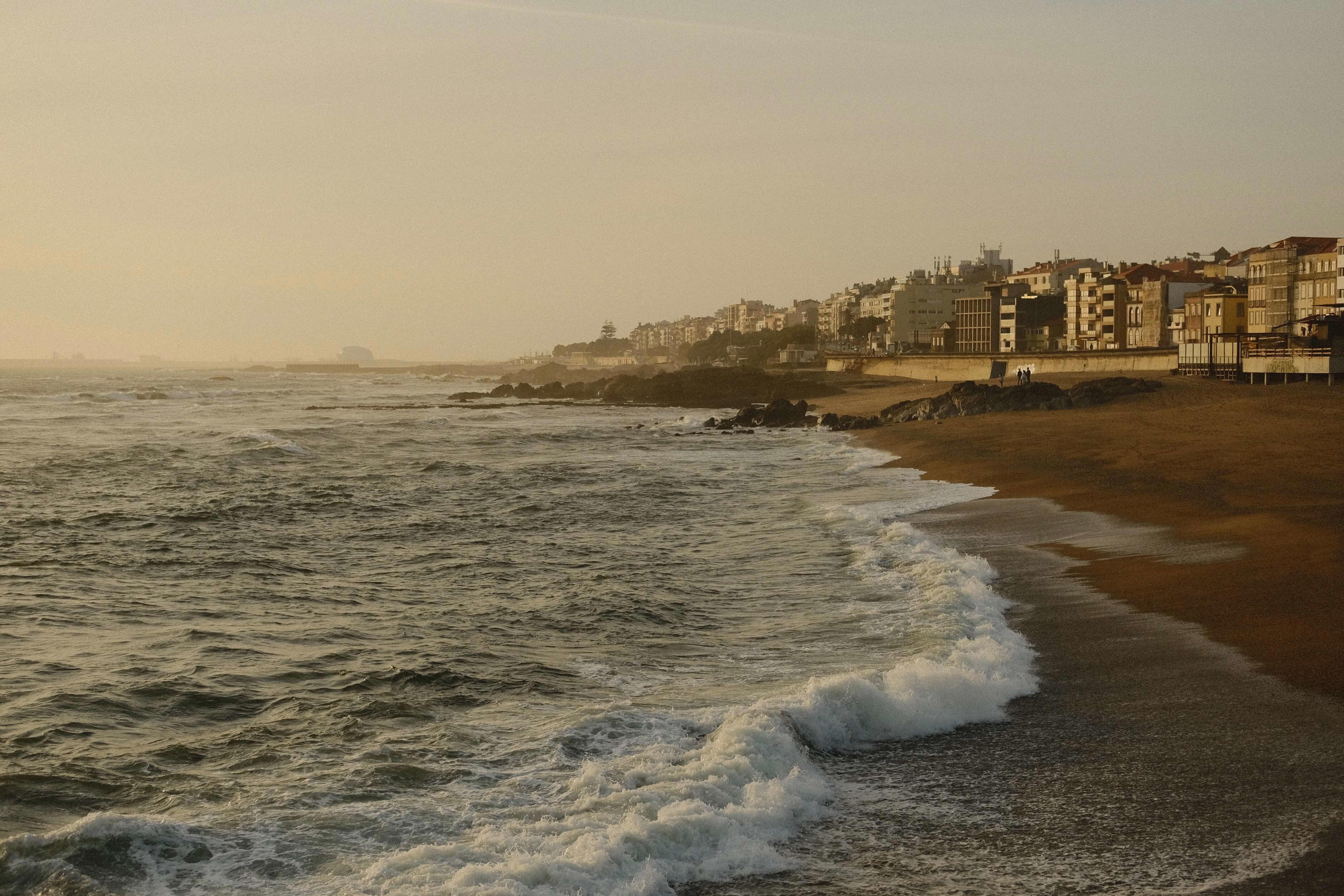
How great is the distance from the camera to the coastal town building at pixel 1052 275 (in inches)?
5022

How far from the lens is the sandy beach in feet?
37.8

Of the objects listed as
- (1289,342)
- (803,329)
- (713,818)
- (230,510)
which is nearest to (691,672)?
(713,818)

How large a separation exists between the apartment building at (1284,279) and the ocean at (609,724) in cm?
6730

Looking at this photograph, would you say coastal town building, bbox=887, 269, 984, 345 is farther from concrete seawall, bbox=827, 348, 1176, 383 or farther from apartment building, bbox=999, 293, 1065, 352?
concrete seawall, bbox=827, 348, 1176, 383

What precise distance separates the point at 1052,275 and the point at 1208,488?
11388 centimetres

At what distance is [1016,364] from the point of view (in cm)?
7512

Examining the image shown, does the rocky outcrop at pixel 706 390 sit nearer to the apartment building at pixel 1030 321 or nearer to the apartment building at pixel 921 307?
the apartment building at pixel 1030 321

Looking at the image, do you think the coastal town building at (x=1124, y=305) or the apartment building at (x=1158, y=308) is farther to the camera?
the coastal town building at (x=1124, y=305)

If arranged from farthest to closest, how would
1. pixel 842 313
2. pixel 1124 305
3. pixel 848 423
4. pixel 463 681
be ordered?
1. pixel 842 313
2. pixel 1124 305
3. pixel 848 423
4. pixel 463 681

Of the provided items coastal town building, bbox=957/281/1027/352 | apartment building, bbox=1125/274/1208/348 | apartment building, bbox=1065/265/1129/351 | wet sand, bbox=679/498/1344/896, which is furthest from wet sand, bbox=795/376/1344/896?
coastal town building, bbox=957/281/1027/352

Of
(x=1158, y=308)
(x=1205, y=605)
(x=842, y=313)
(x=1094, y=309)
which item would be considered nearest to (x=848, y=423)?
(x=1205, y=605)

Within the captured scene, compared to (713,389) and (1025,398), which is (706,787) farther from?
(713,389)

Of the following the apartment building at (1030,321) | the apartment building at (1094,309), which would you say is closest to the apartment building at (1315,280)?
the apartment building at (1094,309)

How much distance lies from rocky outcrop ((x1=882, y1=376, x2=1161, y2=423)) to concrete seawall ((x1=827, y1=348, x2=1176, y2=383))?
15063 millimetres
